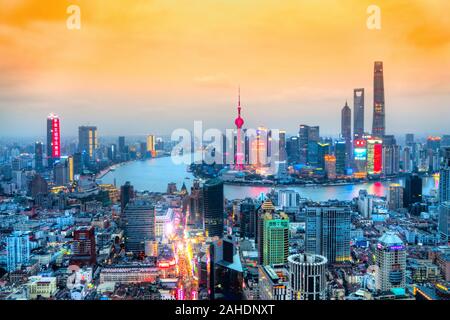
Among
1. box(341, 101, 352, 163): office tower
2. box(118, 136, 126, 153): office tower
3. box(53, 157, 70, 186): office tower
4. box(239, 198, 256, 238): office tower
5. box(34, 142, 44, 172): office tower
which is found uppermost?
box(341, 101, 352, 163): office tower

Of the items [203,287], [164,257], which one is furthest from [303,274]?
[164,257]

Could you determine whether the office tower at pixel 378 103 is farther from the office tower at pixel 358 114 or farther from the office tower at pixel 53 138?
the office tower at pixel 53 138

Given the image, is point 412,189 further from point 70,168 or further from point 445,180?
point 70,168

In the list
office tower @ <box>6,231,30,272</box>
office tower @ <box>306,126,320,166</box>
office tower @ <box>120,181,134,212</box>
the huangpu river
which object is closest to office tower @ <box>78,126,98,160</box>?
the huangpu river

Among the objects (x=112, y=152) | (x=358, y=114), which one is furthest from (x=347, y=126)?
(x=112, y=152)

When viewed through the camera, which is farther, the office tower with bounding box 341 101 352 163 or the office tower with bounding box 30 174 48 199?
the office tower with bounding box 30 174 48 199

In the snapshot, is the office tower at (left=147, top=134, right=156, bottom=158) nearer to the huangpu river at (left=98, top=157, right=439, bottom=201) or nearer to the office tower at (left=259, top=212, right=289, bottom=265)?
the huangpu river at (left=98, top=157, right=439, bottom=201)

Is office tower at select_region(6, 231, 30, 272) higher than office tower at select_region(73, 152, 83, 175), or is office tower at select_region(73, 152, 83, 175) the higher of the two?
office tower at select_region(73, 152, 83, 175)
